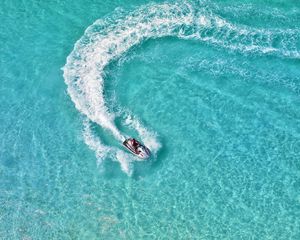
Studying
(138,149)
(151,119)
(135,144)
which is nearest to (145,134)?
(151,119)

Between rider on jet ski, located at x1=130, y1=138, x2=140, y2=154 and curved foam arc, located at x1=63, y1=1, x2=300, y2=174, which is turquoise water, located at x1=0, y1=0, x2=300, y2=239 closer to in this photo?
curved foam arc, located at x1=63, y1=1, x2=300, y2=174

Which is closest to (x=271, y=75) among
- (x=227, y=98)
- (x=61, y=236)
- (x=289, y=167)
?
(x=227, y=98)

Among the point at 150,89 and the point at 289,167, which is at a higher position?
the point at 150,89

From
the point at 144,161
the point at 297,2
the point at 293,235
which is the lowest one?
the point at 293,235

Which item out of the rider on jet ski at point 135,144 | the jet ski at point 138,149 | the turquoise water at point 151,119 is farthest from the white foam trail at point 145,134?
the rider on jet ski at point 135,144

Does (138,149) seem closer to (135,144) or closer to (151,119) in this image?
(135,144)

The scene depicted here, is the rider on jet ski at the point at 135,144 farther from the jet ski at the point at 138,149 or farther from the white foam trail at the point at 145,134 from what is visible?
the white foam trail at the point at 145,134

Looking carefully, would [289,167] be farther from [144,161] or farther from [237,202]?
[144,161]
